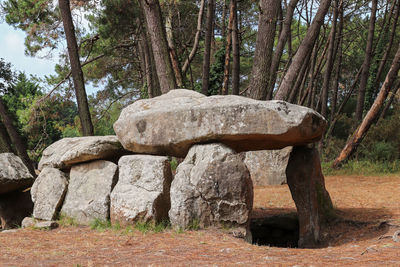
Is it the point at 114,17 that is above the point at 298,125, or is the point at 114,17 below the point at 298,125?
above

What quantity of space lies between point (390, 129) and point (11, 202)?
37.7 ft

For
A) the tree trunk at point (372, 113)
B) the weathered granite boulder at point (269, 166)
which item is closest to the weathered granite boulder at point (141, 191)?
the weathered granite boulder at point (269, 166)

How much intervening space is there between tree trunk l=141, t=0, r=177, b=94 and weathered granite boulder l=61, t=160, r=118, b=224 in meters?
2.82

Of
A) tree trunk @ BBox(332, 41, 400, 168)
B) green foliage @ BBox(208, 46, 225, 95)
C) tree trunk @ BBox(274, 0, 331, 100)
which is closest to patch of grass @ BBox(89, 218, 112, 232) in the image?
tree trunk @ BBox(274, 0, 331, 100)

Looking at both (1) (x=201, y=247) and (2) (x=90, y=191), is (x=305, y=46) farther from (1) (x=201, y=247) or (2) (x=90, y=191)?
(1) (x=201, y=247)

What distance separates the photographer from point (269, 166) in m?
9.97

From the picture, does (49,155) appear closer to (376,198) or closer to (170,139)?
(170,139)

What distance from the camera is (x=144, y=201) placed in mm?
5414

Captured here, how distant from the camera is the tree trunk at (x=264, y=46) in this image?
883 cm

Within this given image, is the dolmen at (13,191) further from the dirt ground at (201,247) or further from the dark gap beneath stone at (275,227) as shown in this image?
the dark gap beneath stone at (275,227)

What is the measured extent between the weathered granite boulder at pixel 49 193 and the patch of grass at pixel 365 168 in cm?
769

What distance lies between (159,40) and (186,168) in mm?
3991

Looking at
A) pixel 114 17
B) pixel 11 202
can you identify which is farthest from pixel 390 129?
pixel 11 202

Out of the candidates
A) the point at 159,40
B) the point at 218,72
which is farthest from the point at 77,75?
the point at 218,72
